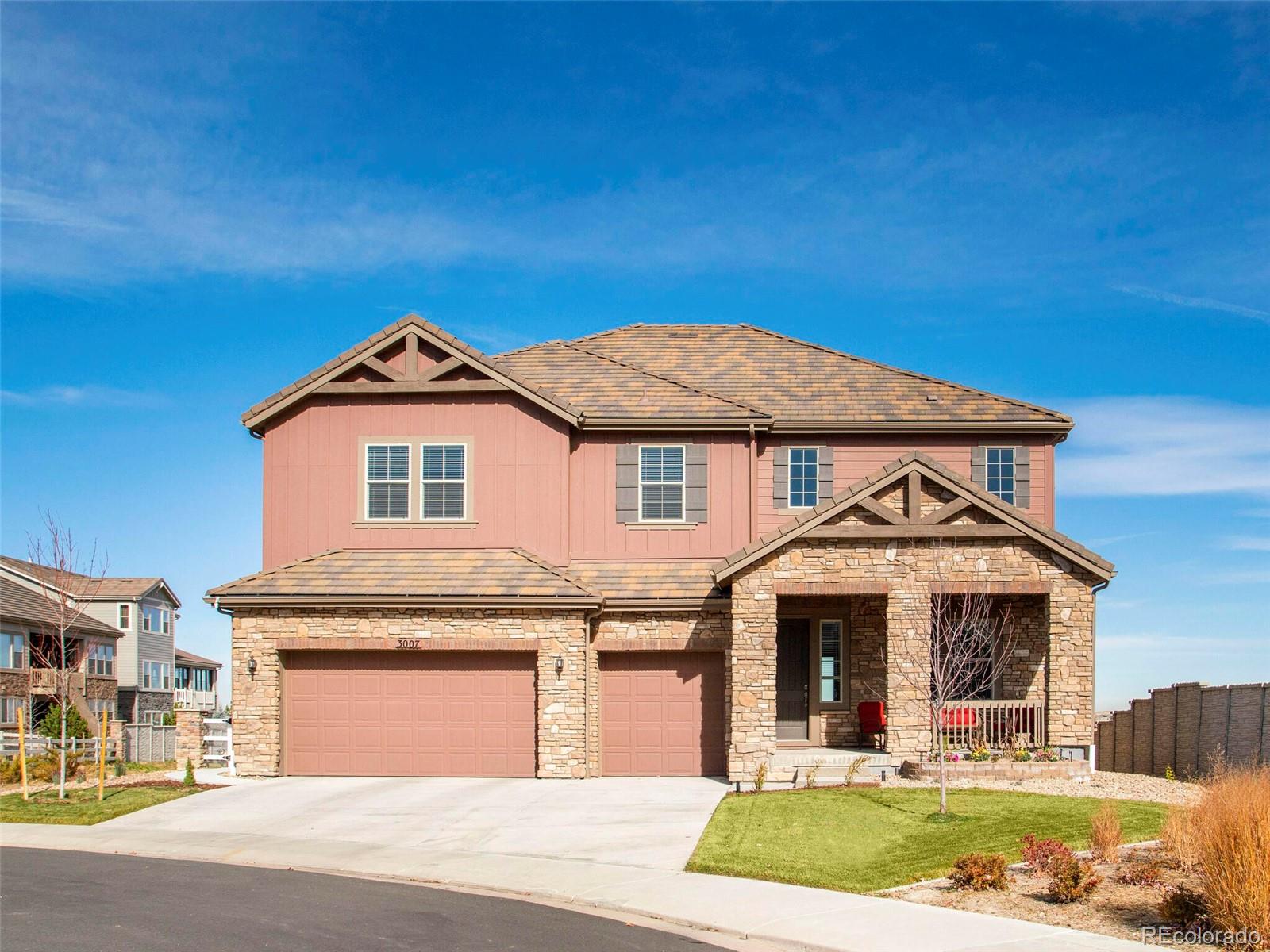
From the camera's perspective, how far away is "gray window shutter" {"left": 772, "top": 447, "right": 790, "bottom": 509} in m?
25.2

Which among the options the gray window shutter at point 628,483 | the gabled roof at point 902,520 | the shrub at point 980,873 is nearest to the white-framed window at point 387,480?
the gray window shutter at point 628,483

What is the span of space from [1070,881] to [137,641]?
50.7 m

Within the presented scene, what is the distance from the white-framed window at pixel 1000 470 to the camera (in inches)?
1001

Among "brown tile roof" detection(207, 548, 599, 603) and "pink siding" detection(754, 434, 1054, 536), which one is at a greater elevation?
"pink siding" detection(754, 434, 1054, 536)

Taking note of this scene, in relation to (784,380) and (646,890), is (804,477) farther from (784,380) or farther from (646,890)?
(646,890)

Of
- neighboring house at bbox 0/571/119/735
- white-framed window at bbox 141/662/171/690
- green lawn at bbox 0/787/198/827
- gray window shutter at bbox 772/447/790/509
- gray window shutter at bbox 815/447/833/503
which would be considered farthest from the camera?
white-framed window at bbox 141/662/171/690

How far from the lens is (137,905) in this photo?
11906 mm

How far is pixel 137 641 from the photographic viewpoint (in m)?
54.5

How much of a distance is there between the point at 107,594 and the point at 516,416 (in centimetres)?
3655

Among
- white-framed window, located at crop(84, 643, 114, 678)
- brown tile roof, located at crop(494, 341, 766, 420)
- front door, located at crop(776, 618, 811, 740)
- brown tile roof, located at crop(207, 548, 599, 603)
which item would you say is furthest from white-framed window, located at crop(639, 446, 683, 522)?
white-framed window, located at crop(84, 643, 114, 678)

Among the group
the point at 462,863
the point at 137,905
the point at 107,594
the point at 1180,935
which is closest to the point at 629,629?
the point at 462,863

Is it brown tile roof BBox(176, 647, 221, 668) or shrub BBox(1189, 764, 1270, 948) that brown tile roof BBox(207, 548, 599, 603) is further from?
brown tile roof BBox(176, 647, 221, 668)

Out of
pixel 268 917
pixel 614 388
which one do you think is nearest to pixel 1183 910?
pixel 268 917

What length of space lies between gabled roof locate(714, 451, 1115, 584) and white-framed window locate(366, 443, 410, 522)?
23.1 ft
